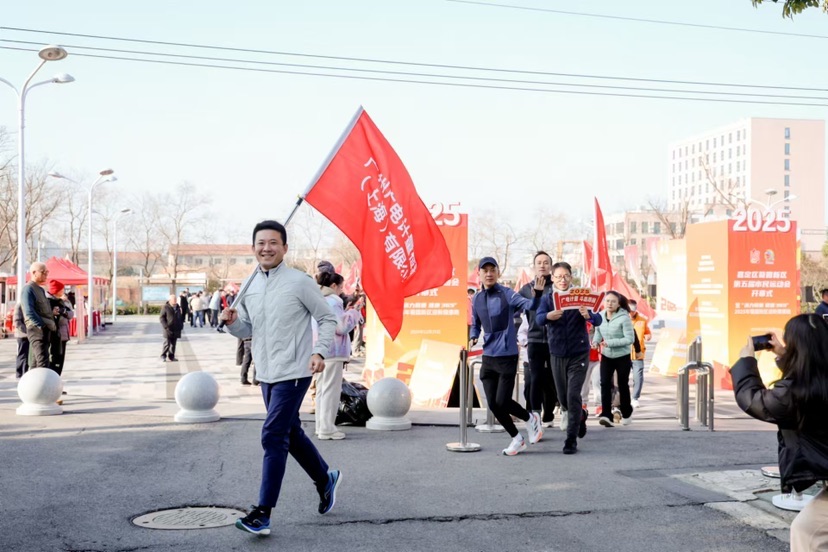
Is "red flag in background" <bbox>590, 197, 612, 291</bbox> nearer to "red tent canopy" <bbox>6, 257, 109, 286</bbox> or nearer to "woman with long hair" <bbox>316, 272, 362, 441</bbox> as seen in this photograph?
"woman with long hair" <bbox>316, 272, 362, 441</bbox>

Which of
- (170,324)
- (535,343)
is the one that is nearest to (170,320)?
(170,324)

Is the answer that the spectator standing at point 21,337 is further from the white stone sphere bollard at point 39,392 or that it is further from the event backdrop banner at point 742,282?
the event backdrop banner at point 742,282

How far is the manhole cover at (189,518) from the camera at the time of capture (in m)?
5.76

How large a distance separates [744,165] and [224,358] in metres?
120

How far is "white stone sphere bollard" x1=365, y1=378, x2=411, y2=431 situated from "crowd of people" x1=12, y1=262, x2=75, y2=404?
4598 mm

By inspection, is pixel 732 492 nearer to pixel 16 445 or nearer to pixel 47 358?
pixel 16 445

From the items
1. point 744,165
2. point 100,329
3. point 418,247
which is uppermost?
point 744,165

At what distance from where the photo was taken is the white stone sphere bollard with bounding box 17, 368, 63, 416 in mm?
10938

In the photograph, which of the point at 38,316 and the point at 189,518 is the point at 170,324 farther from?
the point at 189,518

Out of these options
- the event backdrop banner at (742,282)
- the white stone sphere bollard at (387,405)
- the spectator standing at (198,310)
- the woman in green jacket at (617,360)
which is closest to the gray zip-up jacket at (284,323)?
the white stone sphere bollard at (387,405)

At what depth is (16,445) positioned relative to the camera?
8766 millimetres

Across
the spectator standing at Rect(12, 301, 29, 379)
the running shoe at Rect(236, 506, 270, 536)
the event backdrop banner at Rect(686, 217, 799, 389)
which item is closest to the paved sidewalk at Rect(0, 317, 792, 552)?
the running shoe at Rect(236, 506, 270, 536)

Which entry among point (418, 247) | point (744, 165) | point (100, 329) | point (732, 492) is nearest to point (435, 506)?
point (732, 492)

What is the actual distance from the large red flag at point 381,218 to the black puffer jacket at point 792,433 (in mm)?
4361
